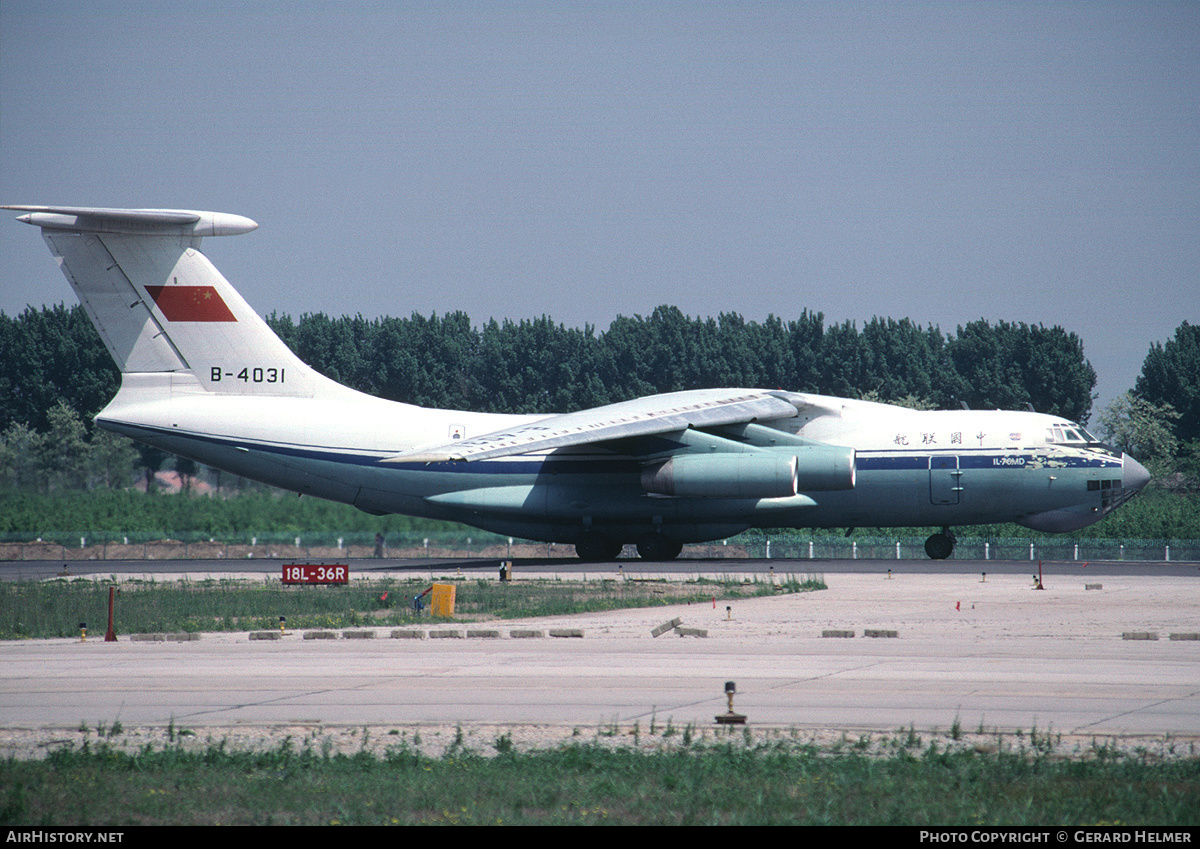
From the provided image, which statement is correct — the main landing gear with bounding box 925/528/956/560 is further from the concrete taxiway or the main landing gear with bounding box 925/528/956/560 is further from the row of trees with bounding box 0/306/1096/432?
the row of trees with bounding box 0/306/1096/432

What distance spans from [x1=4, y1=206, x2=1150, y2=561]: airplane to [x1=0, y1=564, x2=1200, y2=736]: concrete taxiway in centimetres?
1045

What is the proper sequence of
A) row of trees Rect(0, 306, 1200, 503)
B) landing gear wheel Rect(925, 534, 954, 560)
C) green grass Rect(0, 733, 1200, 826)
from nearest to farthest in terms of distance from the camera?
green grass Rect(0, 733, 1200, 826)
landing gear wheel Rect(925, 534, 954, 560)
row of trees Rect(0, 306, 1200, 503)

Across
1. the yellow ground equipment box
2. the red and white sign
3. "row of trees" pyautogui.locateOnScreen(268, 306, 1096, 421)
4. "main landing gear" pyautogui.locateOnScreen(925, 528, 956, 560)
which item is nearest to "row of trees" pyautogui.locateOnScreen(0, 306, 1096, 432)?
"row of trees" pyautogui.locateOnScreen(268, 306, 1096, 421)

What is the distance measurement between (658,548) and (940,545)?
8.28 m

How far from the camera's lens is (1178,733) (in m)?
10.2

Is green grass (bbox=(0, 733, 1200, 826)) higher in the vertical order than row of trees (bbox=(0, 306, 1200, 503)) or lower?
lower

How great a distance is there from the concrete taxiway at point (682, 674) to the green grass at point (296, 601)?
1.39 meters

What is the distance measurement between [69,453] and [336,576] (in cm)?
1855

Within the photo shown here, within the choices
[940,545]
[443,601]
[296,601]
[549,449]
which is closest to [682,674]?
[443,601]

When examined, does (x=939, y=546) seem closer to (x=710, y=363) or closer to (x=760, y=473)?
(x=760, y=473)

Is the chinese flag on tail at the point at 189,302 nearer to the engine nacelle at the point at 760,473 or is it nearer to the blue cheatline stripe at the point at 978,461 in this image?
the engine nacelle at the point at 760,473

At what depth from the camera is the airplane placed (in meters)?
31.5

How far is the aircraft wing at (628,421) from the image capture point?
1096 inches

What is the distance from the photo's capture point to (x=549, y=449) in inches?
1233
